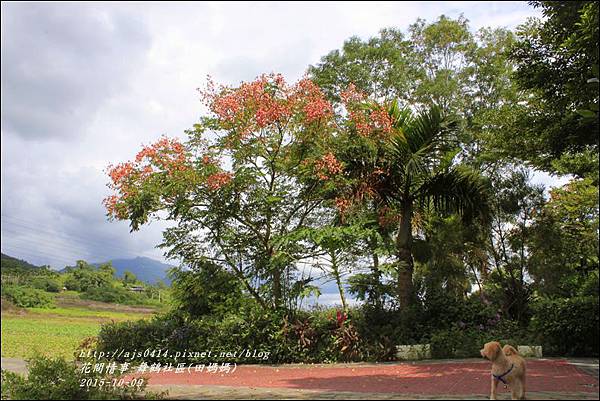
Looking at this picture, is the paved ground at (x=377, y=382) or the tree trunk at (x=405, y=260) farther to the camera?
the tree trunk at (x=405, y=260)

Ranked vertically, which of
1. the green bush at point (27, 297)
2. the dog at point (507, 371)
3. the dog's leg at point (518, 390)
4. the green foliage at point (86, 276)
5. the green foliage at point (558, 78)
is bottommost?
the dog's leg at point (518, 390)

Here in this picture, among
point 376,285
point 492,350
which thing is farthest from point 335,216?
point 492,350

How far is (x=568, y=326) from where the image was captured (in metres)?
8.38

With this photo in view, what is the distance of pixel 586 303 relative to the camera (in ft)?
27.1

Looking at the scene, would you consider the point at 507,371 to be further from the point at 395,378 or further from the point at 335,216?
the point at 335,216

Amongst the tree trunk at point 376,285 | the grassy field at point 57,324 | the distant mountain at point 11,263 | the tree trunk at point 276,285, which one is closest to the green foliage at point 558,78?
the tree trunk at point 376,285

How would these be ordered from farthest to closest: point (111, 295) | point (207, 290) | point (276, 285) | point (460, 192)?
point (111, 295) → point (207, 290) → point (276, 285) → point (460, 192)

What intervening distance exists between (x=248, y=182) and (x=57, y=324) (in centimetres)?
1041

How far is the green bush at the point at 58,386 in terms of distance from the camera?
4965 millimetres

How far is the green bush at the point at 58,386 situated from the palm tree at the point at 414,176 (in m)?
6.63

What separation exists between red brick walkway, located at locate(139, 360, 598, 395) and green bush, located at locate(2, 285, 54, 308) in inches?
323

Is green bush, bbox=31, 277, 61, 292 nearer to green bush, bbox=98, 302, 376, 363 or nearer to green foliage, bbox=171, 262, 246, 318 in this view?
green bush, bbox=98, 302, 376, 363

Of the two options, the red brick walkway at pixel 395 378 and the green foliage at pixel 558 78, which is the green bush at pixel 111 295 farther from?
the green foliage at pixel 558 78

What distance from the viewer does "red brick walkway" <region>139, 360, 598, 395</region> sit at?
5.54 metres
